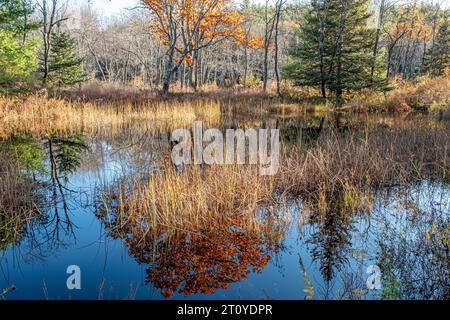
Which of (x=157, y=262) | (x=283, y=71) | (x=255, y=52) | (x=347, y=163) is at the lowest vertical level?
(x=157, y=262)

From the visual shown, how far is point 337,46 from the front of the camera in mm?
17344

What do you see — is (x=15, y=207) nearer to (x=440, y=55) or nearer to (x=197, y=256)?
(x=197, y=256)

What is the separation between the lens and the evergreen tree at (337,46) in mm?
17062

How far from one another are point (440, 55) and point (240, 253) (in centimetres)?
3375

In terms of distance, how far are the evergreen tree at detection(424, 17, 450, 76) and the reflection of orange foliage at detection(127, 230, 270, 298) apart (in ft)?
98.2

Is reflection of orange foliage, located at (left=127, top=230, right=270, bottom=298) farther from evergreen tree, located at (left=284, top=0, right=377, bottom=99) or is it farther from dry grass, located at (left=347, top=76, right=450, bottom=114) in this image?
evergreen tree, located at (left=284, top=0, right=377, bottom=99)

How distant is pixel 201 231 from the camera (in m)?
4.14

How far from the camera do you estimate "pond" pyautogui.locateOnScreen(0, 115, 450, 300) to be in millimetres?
3057

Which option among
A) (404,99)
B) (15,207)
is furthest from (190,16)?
(15,207)

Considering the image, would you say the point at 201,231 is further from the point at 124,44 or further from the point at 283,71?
the point at 124,44

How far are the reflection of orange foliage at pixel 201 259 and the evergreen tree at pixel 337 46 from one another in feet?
50.0

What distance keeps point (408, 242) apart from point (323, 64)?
52.4 feet

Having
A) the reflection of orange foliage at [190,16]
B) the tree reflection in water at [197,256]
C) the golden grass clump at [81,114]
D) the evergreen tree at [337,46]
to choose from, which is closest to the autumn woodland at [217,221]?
the tree reflection in water at [197,256]
